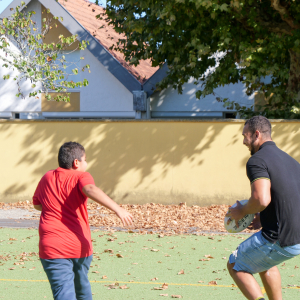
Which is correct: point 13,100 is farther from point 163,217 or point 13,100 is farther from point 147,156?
point 163,217

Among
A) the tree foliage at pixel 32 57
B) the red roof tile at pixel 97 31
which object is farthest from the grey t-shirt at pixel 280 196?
the red roof tile at pixel 97 31

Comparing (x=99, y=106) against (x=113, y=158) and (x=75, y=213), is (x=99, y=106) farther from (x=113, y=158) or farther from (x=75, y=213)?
(x=75, y=213)

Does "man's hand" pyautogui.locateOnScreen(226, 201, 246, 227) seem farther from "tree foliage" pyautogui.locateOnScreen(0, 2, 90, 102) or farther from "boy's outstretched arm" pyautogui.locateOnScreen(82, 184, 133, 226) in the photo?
"tree foliage" pyautogui.locateOnScreen(0, 2, 90, 102)

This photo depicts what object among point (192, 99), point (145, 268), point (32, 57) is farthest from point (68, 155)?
point (192, 99)

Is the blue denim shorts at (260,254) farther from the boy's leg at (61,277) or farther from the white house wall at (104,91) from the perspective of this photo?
the white house wall at (104,91)

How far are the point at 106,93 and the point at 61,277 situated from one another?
1406cm

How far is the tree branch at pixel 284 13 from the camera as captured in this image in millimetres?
9644

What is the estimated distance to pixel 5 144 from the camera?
11.2 meters

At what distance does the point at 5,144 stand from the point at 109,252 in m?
5.74

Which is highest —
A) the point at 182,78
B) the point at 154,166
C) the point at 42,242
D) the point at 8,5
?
the point at 8,5

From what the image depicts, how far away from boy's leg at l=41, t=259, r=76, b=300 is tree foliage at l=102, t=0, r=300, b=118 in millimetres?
7032

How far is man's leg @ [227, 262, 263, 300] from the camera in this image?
11.3 ft

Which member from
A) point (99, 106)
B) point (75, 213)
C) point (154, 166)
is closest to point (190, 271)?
point (75, 213)

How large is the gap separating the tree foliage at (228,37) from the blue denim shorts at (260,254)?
22.0 feet
